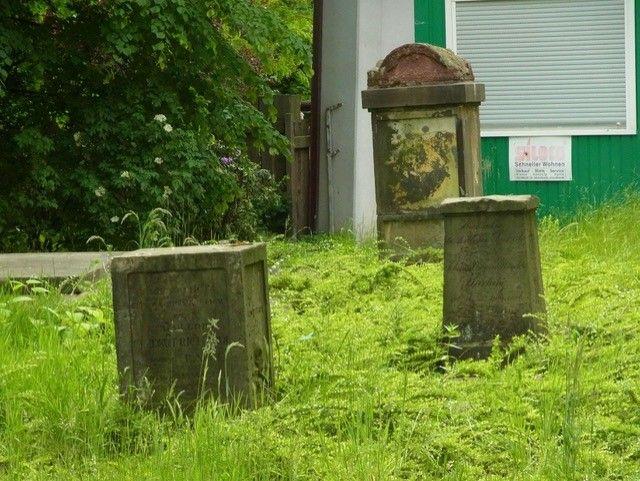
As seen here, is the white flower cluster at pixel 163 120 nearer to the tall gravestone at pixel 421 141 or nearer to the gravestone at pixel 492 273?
the tall gravestone at pixel 421 141

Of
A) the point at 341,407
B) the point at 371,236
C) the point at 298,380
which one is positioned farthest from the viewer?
the point at 371,236

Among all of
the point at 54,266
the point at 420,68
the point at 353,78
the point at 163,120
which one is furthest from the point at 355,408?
the point at 353,78

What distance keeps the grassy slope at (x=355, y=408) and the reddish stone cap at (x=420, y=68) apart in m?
3.60

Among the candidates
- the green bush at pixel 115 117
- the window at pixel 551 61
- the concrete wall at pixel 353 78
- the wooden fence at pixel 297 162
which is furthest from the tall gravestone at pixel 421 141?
the wooden fence at pixel 297 162

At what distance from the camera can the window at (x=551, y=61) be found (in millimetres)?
16344

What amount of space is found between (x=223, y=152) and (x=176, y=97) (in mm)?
2796

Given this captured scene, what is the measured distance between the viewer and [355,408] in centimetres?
612

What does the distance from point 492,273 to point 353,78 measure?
9003 millimetres

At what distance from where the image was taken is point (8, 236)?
43.9 ft

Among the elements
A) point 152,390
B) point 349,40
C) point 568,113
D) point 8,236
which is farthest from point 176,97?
point 152,390

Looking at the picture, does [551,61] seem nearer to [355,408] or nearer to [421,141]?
[421,141]

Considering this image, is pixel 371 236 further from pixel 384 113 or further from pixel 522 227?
pixel 522 227

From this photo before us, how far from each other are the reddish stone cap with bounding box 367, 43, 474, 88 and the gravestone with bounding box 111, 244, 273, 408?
19.5ft

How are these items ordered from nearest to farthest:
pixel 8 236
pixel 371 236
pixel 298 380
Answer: pixel 298 380 → pixel 8 236 → pixel 371 236
